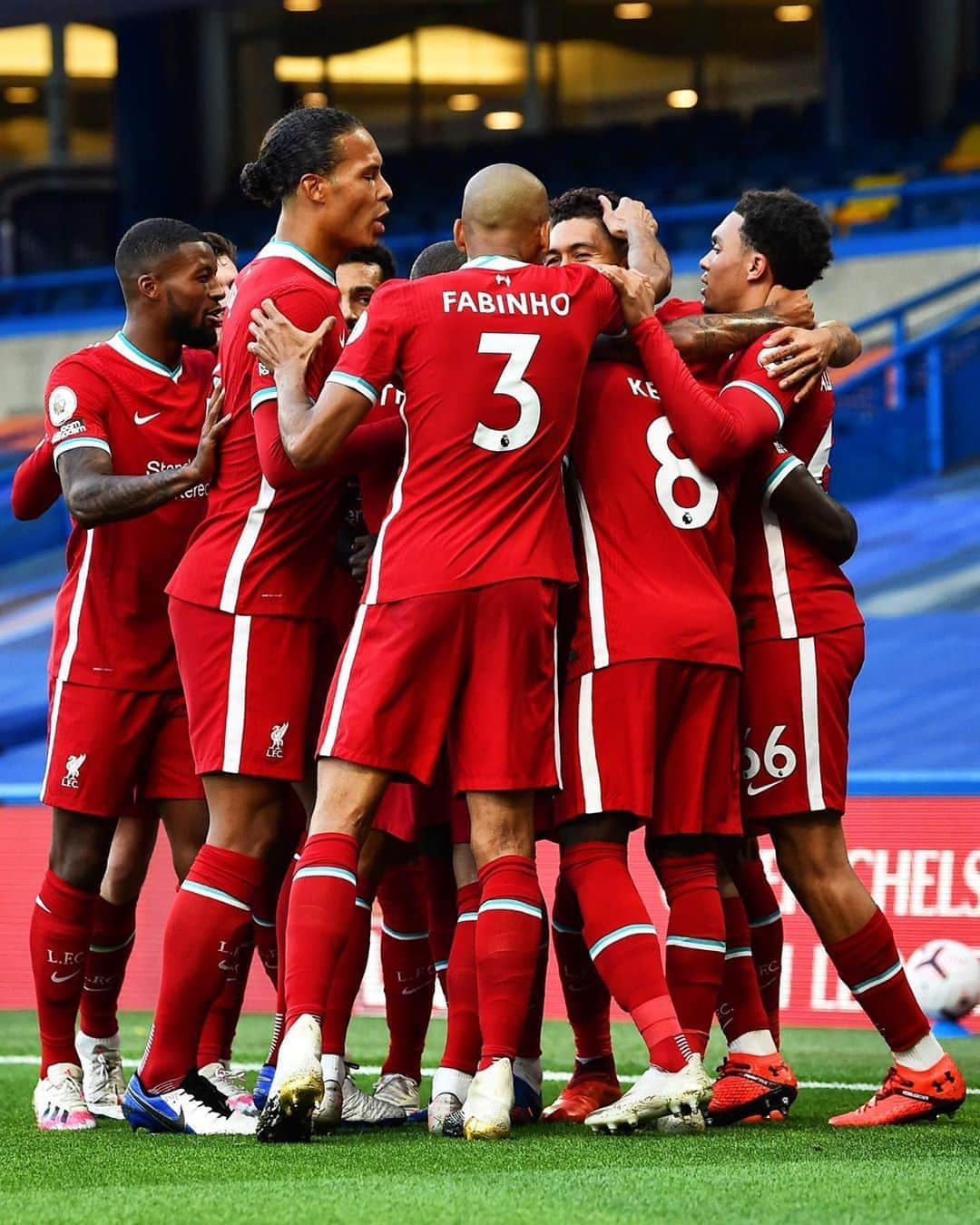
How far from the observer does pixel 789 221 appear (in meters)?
4.42

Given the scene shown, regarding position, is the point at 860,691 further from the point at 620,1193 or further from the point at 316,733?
the point at 620,1193

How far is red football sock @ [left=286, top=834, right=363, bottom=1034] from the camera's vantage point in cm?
367

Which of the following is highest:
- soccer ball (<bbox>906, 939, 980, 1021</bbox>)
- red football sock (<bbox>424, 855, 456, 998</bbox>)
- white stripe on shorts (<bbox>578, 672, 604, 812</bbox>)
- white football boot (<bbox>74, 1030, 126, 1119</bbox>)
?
white stripe on shorts (<bbox>578, 672, 604, 812</bbox>)

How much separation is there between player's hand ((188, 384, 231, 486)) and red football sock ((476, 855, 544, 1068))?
1.06 metres

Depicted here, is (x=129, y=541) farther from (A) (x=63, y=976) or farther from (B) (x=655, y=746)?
(B) (x=655, y=746)

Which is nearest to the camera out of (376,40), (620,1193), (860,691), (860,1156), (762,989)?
(620,1193)

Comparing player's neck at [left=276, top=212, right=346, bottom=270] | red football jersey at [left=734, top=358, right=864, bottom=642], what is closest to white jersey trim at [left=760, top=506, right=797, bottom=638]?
red football jersey at [left=734, top=358, right=864, bottom=642]

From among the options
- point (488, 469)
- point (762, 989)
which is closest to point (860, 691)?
point (762, 989)

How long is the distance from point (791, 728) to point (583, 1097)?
970 mm

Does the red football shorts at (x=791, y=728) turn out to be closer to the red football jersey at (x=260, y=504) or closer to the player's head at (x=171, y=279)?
the red football jersey at (x=260, y=504)

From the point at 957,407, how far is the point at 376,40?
11.7 m

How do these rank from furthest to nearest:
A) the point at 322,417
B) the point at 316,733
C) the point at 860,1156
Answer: the point at 316,733 → the point at 322,417 → the point at 860,1156

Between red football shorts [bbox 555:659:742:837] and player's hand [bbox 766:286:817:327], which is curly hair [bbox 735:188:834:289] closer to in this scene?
player's hand [bbox 766:286:817:327]

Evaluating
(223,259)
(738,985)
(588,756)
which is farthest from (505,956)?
(223,259)
